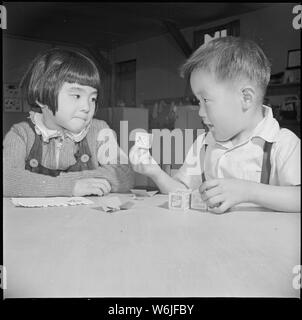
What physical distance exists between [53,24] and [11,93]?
25 cm

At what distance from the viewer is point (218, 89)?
1.17 meters

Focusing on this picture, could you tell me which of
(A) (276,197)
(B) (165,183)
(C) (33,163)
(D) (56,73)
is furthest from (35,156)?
(A) (276,197)

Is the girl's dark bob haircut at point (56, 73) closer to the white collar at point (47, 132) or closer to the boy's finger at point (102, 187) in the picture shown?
the white collar at point (47, 132)

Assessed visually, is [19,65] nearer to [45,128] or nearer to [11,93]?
[11,93]

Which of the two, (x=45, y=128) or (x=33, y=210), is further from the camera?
(x=45, y=128)

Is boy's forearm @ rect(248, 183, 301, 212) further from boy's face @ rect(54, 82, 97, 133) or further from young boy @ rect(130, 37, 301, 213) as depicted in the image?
boy's face @ rect(54, 82, 97, 133)

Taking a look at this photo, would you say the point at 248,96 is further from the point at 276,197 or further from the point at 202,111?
the point at 276,197

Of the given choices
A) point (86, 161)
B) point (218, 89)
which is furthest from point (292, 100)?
point (86, 161)

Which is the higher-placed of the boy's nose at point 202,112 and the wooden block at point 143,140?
the boy's nose at point 202,112

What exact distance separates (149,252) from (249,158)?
1.52ft

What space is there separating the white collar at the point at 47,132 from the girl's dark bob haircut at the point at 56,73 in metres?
0.03

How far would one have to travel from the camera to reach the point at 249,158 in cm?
119

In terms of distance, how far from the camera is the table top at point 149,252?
0.86 m

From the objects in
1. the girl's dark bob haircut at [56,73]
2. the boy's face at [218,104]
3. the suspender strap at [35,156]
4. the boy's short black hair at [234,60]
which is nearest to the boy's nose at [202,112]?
the boy's face at [218,104]
